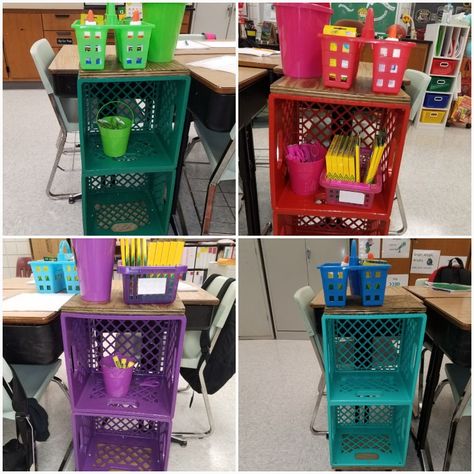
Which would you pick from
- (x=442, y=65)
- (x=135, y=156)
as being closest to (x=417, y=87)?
(x=135, y=156)

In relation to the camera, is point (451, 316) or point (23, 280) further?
point (23, 280)

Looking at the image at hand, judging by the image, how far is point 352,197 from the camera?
1.96 m

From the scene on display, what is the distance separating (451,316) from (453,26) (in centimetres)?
460

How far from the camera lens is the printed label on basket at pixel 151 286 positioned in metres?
1.82

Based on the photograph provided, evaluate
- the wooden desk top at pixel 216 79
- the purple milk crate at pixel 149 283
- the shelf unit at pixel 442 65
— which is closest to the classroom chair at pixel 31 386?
the purple milk crate at pixel 149 283

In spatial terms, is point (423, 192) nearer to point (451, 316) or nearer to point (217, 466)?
point (451, 316)

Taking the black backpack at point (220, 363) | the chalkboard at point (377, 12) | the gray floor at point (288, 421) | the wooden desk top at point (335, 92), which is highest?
the chalkboard at point (377, 12)

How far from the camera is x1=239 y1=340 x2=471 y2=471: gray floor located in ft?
7.75

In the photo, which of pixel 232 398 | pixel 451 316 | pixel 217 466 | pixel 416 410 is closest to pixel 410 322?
pixel 451 316

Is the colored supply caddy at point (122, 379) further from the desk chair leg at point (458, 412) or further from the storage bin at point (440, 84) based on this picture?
the storage bin at point (440, 84)

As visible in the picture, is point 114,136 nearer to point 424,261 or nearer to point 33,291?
point 33,291

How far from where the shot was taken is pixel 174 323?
204cm

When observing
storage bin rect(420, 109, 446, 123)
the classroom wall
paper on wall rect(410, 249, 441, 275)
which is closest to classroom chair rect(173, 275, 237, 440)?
paper on wall rect(410, 249, 441, 275)

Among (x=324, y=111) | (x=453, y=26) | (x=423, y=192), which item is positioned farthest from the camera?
(x=453, y=26)
